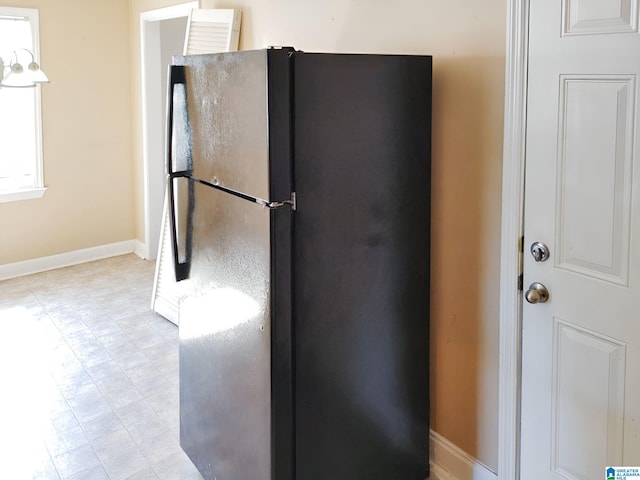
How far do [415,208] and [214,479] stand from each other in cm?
131

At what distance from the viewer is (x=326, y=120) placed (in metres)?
1.78

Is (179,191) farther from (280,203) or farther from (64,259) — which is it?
(64,259)

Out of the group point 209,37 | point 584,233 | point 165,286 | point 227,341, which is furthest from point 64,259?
point 584,233

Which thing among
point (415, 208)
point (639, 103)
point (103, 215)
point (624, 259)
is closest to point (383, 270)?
point (415, 208)

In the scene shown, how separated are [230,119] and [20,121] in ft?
11.8

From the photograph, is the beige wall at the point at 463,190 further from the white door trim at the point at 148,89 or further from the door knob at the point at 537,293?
the white door trim at the point at 148,89

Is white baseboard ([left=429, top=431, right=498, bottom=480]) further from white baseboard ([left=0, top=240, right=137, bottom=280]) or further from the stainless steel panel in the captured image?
white baseboard ([left=0, top=240, right=137, bottom=280])

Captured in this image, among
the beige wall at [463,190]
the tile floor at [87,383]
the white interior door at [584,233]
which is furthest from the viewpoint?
the tile floor at [87,383]

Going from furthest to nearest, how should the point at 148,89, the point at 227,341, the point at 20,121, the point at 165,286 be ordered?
the point at 148,89, the point at 20,121, the point at 165,286, the point at 227,341

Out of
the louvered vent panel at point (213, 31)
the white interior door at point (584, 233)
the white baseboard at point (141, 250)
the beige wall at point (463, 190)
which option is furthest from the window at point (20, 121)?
the white interior door at point (584, 233)

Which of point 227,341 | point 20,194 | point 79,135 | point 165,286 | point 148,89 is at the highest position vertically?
point 148,89

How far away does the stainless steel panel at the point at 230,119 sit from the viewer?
1.70 metres

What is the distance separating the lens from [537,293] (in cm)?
182

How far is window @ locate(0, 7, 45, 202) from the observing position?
4.45 m
